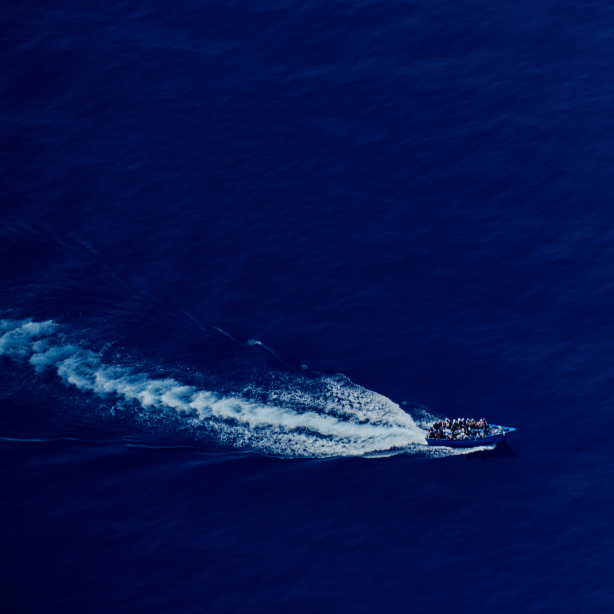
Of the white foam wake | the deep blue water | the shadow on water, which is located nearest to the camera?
the deep blue water

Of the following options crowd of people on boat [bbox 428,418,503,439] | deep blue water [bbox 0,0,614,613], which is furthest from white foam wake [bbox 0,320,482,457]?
crowd of people on boat [bbox 428,418,503,439]

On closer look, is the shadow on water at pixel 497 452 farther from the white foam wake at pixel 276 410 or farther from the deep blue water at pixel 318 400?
the white foam wake at pixel 276 410

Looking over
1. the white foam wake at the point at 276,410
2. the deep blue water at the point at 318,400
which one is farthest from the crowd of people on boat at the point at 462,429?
the deep blue water at the point at 318,400

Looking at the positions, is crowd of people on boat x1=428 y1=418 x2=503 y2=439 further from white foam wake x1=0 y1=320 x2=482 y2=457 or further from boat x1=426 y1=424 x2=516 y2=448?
white foam wake x1=0 y1=320 x2=482 y2=457

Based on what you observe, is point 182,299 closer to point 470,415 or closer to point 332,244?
point 332,244

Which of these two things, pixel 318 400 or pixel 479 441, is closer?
pixel 479 441

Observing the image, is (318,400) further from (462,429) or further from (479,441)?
(479,441)

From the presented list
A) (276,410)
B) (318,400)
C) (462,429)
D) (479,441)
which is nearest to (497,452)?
(479,441)
